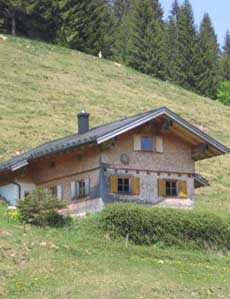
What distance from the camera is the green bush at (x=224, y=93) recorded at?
337 feet

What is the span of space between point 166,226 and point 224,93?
71808 millimetres

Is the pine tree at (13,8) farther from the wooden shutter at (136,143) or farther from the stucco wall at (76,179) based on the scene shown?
the wooden shutter at (136,143)

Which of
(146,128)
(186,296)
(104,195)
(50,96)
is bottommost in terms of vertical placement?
(186,296)

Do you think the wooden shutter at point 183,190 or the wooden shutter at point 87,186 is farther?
the wooden shutter at point 183,190

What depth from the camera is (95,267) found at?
2725 centimetres

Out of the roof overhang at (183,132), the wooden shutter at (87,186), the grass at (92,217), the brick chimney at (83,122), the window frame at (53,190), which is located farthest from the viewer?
the brick chimney at (83,122)

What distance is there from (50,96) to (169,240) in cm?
4515

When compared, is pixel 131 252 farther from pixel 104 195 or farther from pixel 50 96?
pixel 50 96

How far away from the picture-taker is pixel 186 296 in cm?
2494

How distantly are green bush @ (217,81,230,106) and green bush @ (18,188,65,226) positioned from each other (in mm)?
71115

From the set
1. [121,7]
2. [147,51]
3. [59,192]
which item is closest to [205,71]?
[147,51]

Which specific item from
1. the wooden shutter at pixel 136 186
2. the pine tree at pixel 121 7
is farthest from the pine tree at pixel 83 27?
the wooden shutter at pixel 136 186

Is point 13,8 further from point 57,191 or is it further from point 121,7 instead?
point 57,191

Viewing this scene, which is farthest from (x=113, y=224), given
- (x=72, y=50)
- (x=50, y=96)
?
(x=72, y=50)
